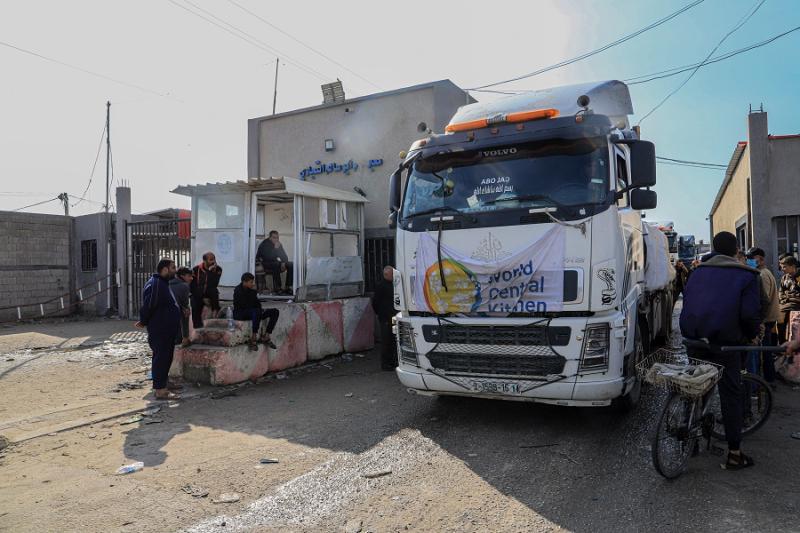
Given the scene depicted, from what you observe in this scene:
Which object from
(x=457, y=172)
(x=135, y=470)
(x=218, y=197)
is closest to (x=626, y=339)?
(x=457, y=172)

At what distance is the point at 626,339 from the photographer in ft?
17.3

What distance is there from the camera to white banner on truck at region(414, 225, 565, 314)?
5152 millimetres

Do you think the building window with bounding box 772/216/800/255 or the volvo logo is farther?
the building window with bounding box 772/216/800/255

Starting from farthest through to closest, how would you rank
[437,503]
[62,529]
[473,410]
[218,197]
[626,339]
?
[218,197], [473,410], [626,339], [437,503], [62,529]

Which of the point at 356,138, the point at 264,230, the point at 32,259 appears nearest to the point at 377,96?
the point at 356,138

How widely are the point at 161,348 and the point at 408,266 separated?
3.74 metres

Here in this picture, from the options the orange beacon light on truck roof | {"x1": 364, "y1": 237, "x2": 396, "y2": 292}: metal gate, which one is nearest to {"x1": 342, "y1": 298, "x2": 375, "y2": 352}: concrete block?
{"x1": 364, "y1": 237, "x2": 396, "y2": 292}: metal gate

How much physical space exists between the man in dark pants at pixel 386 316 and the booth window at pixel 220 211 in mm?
2841

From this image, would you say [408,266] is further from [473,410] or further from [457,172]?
[473,410]

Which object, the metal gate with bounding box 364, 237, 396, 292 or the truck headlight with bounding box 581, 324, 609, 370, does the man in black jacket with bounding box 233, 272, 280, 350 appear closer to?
the metal gate with bounding box 364, 237, 396, 292

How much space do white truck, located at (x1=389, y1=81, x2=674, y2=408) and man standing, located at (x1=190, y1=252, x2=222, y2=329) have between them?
14.3ft

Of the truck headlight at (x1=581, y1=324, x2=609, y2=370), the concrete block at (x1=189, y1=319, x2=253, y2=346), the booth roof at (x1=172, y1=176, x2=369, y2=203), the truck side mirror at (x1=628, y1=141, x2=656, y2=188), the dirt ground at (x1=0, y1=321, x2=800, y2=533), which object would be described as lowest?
the dirt ground at (x1=0, y1=321, x2=800, y2=533)

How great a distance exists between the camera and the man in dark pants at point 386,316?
9070 millimetres

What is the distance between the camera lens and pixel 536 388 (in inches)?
202
